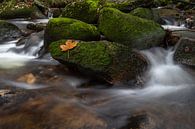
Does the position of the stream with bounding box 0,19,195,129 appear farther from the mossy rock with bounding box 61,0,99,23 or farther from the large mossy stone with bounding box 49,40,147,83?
the mossy rock with bounding box 61,0,99,23

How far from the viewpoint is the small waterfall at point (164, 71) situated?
19.1ft

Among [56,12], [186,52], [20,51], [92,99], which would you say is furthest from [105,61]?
[56,12]

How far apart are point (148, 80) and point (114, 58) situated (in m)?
0.88

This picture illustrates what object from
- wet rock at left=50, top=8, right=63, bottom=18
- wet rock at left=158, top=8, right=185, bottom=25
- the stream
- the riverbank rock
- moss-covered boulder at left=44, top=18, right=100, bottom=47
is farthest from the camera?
wet rock at left=50, top=8, right=63, bottom=18

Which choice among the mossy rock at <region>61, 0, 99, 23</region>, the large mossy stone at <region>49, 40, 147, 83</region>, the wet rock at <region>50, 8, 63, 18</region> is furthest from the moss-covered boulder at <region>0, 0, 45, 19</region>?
the large mossy stone at <region>49, 40, 147, 83</region>

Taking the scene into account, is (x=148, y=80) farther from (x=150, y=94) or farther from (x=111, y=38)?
(x=111, y=38)

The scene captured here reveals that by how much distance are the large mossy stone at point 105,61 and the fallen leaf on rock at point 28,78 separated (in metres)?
0.70

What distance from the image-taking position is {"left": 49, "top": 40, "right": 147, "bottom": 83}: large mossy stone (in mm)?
5312

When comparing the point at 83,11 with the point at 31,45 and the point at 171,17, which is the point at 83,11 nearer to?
the point at 31,45

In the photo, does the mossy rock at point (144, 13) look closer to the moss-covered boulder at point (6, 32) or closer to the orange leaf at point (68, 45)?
the moss-covered boulder at point (6, 32)

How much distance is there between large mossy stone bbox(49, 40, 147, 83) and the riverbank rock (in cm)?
124

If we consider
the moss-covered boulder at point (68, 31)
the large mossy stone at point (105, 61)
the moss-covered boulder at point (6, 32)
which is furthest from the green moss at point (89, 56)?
the moss-covered boulder at point (6, 32)

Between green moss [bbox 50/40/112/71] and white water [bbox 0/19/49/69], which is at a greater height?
green moss [bbox 50/40/112/71]

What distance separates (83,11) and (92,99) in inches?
186
